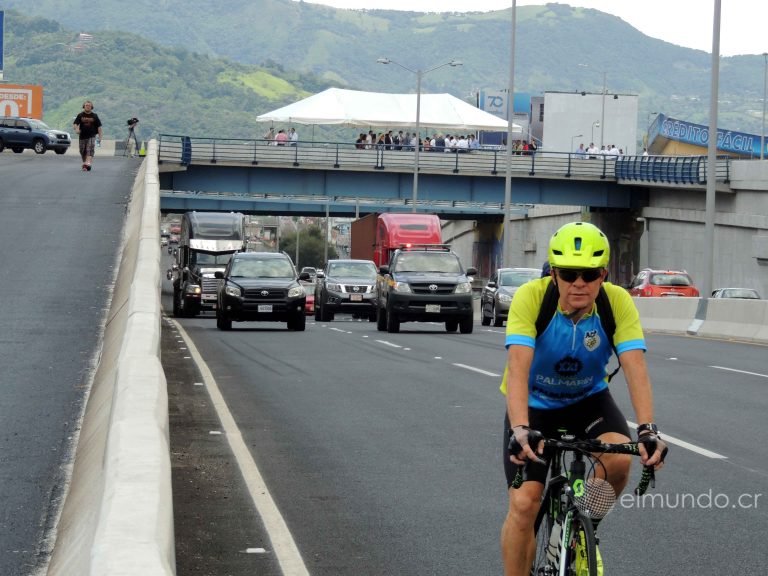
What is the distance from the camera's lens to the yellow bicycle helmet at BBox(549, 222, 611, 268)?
570cm

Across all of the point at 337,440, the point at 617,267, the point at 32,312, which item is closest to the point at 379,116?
the point at 617,267

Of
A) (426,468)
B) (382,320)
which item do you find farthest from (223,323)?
(426,468)

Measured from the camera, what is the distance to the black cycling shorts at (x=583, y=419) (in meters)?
Result: 6.16

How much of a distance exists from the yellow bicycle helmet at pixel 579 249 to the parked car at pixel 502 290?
31556mm

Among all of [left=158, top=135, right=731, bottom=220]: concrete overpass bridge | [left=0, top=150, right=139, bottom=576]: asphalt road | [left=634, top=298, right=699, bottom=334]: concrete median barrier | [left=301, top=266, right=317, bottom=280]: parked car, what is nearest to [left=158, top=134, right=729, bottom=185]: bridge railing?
[left=158, top=135, right=731, bottom=220]: concrete overpass bridge

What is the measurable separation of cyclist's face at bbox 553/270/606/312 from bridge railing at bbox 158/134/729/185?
2317 inches

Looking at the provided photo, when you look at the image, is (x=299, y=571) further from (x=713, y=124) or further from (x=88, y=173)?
(x=88, y=173)

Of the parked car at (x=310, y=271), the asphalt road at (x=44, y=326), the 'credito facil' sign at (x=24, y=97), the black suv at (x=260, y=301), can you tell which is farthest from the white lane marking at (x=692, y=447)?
the 'credito facil' sign at (x=24, y=97)

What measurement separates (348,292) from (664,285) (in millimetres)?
9837

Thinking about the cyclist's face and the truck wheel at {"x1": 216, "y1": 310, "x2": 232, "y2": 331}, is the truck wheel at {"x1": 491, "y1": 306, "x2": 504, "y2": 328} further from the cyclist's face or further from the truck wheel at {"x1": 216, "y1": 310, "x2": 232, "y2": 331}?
the cyclist's face

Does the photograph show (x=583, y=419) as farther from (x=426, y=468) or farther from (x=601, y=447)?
(x=426, y=468)

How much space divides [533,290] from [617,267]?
7004cm

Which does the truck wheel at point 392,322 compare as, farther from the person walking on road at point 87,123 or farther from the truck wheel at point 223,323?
the person walking on road at point 87,123

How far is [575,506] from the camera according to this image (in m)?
5.59
